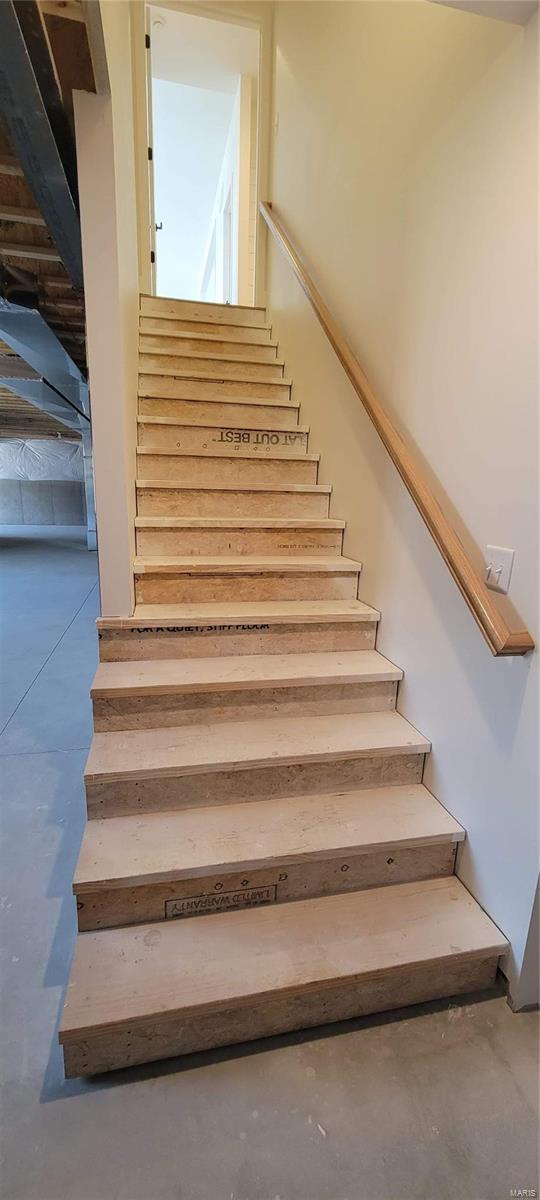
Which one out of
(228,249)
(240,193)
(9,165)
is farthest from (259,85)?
(9,165)

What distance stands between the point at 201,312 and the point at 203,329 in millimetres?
229

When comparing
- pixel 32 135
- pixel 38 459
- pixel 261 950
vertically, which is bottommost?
pixel 261 950

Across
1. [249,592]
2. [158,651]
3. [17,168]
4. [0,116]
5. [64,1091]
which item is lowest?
[64,1091]

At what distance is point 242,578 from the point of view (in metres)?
1.93

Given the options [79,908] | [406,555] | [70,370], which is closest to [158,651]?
[79,908]

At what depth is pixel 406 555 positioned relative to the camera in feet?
5.35

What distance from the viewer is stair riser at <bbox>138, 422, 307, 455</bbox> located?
2.41 meters

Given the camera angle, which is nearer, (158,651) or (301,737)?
(301,737)

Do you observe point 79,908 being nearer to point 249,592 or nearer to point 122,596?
point 122,596

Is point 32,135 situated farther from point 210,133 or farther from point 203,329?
point 210,133

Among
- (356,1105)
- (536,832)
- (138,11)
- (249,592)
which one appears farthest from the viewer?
(138,11)

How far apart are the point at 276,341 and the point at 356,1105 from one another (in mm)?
3704

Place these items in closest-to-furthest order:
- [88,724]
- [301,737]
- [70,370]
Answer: [301,737]
[88,724]
[70,370]

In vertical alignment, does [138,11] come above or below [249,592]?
above
